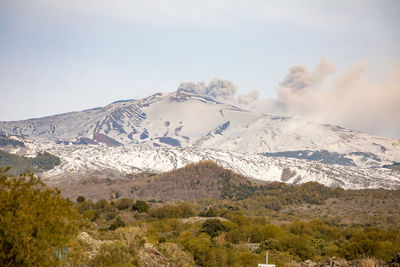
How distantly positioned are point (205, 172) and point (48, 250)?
15257cm

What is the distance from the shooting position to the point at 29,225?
803 inches

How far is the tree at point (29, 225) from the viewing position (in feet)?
65.6

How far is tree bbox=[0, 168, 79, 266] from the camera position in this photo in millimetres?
19984

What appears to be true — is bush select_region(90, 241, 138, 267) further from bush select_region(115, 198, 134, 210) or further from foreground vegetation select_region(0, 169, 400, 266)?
bush select_region(115, 198, 134, 210)

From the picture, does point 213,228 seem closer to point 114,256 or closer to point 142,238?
point 142,238

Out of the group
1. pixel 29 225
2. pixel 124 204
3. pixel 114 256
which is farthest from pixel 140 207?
pixel 29 225

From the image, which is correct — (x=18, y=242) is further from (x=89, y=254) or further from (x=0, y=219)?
(x=89, y=254)

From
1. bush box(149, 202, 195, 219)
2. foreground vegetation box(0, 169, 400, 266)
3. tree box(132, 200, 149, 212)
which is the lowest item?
bush box(149, 202, 195, 219)

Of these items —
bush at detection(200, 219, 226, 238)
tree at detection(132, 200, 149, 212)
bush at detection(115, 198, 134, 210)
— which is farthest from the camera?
bush at detection(115, 198, 134, 210)

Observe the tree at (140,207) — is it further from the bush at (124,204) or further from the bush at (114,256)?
the bush at (114,256)

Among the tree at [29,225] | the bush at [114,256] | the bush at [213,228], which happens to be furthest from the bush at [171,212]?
the tree at [29,225]

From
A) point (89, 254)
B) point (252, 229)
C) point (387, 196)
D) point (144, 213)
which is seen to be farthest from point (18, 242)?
point (387, 196)

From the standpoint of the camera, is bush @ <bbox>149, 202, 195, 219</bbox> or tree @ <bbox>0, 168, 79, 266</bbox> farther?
bush @ <bbox>149, 202, 195, 219</bbox>

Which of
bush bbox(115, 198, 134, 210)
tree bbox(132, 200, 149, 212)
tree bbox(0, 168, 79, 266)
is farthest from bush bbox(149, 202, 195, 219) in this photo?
tree bbox(0, 168, 79, 266)
